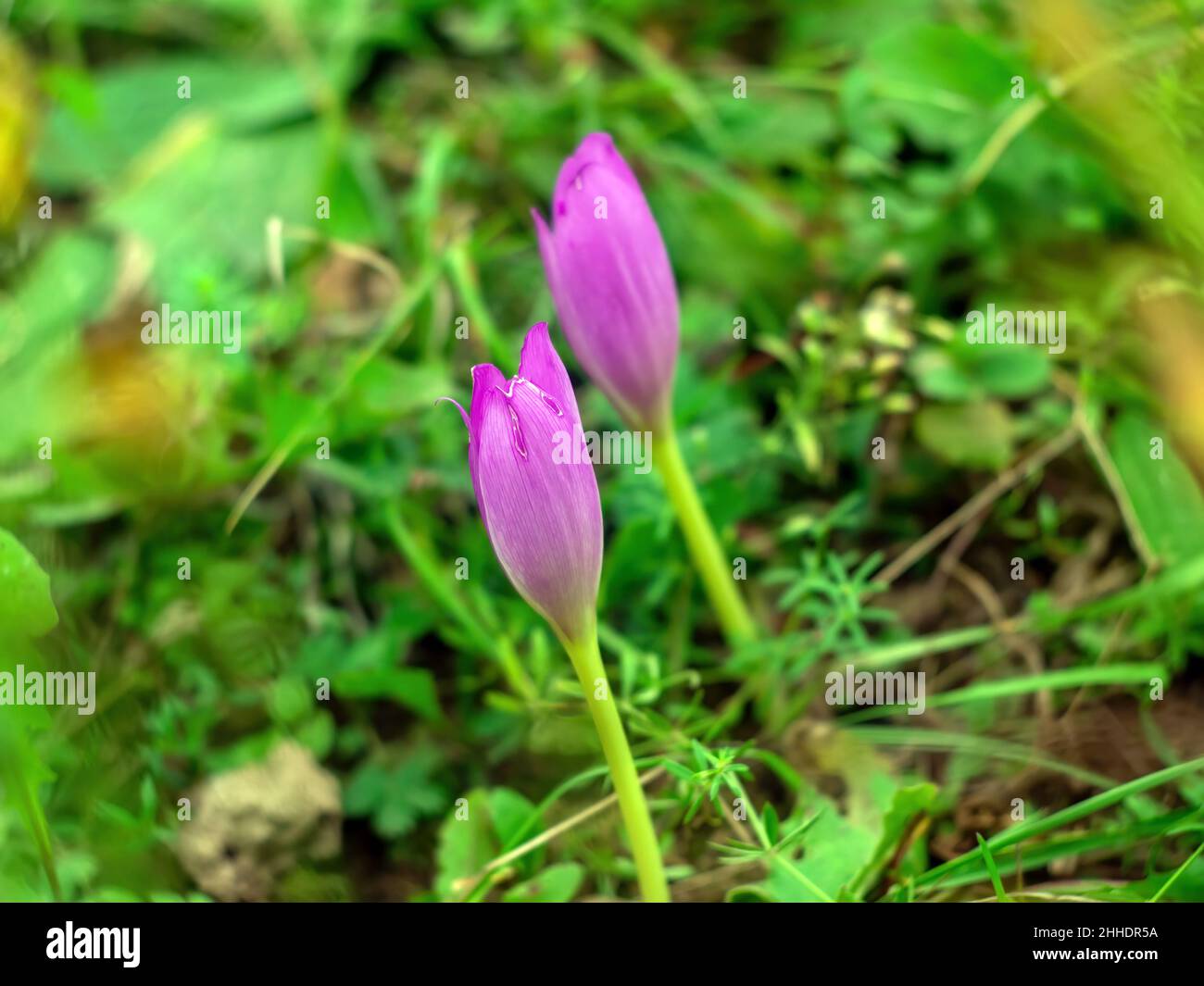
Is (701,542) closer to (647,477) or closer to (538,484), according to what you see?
(647,477)

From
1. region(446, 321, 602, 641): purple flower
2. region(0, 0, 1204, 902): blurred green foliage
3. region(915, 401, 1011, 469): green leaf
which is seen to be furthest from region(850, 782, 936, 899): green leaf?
region(915, 401, 1011, 469): green leaf

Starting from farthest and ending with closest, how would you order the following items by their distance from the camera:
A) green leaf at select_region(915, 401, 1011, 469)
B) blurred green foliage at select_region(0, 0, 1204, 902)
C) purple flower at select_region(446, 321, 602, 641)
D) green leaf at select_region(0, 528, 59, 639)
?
green leaf at select_region(915, 401, 1011, 469)
blurred green foliage at select_region(0, 0, 1204, 902)
green leaf at select_region(0, 528, 59, 639)
purple flower at select_region(446, 321, 602, 641)

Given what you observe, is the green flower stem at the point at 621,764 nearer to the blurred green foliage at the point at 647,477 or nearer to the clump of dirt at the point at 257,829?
the blurred green foliage at the point at 647,477

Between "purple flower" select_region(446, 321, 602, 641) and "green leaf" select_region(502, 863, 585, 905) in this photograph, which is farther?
"green leaf" select_region(502, 863, 585, 905)

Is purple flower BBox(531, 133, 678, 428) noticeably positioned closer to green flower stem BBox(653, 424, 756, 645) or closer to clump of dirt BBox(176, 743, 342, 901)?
green flower stem BBox(653, 424, 756, 645)

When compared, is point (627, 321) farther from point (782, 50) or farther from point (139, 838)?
point (782, 50)

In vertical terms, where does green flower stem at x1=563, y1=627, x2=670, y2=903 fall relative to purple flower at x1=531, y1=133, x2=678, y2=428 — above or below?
below
